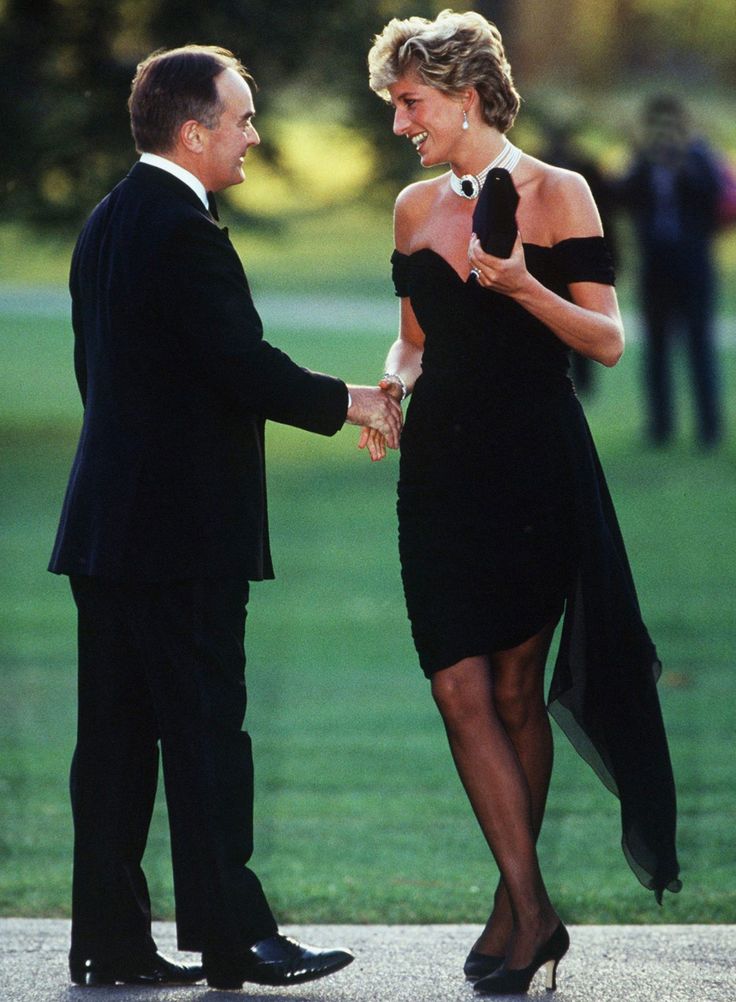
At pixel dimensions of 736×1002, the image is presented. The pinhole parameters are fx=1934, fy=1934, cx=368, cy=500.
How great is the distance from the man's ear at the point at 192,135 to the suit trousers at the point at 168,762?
2.96 feet

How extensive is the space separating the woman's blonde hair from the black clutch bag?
0.71 feet

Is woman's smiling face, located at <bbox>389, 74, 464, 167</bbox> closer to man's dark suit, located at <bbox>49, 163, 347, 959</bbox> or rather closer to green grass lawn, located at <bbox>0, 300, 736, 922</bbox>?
man's dark suit, located at <bbox>49, 163, 347, 959</bbox>

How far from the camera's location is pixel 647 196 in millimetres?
14516

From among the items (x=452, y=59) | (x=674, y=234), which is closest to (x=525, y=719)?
(x=452, y=59)

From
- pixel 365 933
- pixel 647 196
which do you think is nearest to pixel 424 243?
pixel 365 933

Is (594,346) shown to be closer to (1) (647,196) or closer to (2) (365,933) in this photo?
(2) (365,933)

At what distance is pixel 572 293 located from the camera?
13.3ft

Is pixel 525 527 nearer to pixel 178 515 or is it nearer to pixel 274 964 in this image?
pixel 178 515

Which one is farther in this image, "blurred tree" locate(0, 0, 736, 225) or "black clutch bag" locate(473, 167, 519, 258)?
"blurred tree" locate(0, 0, 736, 225)

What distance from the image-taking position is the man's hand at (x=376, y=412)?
418cm

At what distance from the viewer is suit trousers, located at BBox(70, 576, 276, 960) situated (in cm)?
397

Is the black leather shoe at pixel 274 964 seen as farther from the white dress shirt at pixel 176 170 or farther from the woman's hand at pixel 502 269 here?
the white dress shirt at pixel 176 170

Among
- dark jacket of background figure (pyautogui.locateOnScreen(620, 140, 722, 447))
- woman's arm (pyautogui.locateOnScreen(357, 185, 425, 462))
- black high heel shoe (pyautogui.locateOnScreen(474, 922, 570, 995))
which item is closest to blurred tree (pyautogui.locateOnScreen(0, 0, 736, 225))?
dark jacket of background figure (pyautogui.locateOnScreen(620, 140, 722, 447))

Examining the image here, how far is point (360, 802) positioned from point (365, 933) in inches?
59.9
